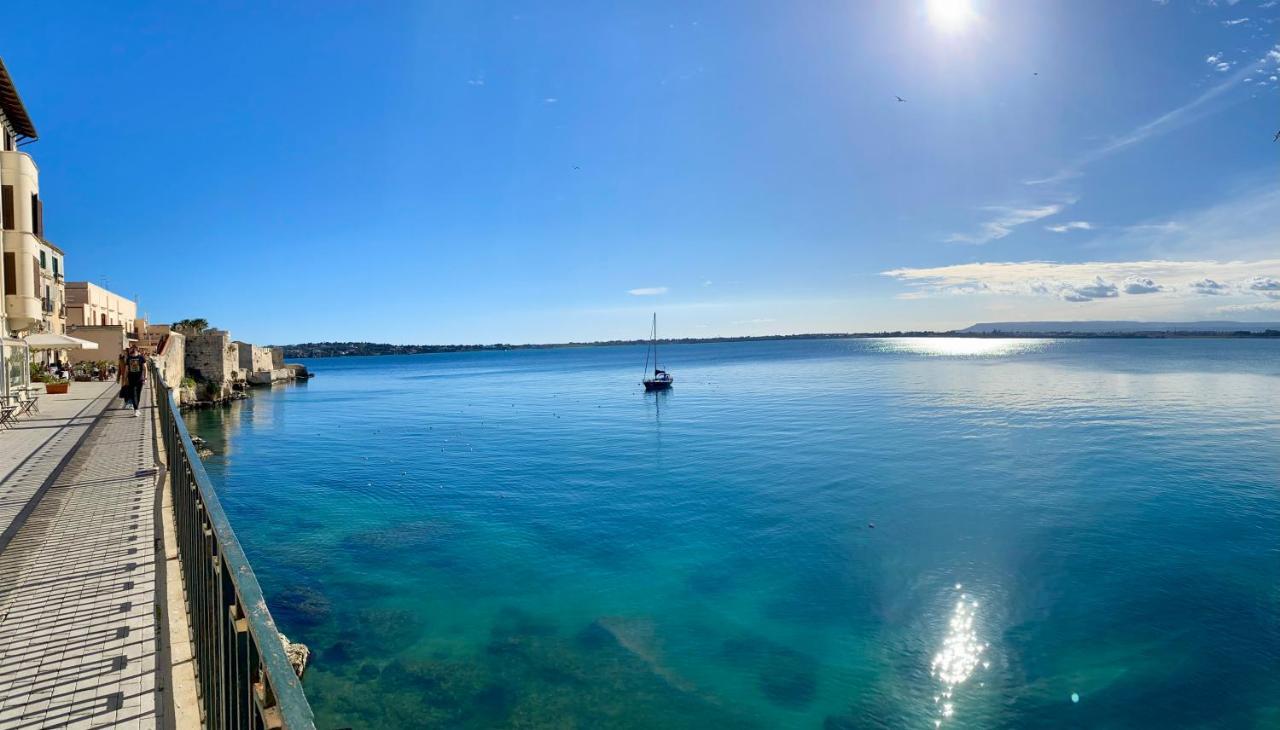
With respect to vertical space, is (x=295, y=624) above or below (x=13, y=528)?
below

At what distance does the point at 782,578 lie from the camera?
15117 mm

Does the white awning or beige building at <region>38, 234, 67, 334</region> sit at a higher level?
beige building at <region>38, 234, 67, 334</region>

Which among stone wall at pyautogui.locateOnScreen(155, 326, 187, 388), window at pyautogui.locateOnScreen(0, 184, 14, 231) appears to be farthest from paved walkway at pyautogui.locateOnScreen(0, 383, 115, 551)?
stone wall at pyautogui.locateOnScreen(155, 326, 187, 388)

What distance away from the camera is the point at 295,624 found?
12.4m

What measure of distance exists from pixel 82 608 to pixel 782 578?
1295 cm

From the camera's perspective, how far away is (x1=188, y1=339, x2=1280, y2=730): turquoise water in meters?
10.4

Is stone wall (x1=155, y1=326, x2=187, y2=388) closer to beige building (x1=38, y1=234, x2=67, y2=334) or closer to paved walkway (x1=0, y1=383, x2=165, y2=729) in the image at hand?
beige building (x1=38, y1=234, x2=67, y2=334)

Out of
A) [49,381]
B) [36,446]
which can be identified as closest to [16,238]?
[49,381]

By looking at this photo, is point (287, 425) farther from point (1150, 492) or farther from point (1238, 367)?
point (1238, 367)

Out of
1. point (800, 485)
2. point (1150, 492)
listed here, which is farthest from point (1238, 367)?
point (800, 485)

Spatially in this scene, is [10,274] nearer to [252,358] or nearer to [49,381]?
[49,381]

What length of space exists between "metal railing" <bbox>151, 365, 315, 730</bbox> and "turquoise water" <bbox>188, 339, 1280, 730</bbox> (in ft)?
22.1

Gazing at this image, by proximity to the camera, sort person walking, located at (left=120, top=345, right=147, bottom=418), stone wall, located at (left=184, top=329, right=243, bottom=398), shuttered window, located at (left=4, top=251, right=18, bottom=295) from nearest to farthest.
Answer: person walking, located at (left=120, top=345, right=147, bottom=418), shuttered window, located at (left=4, top=251, right=18, bottom=295), stone wall, located at (left=184, top=329, right=243, bottom=398)

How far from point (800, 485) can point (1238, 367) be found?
95271mm
